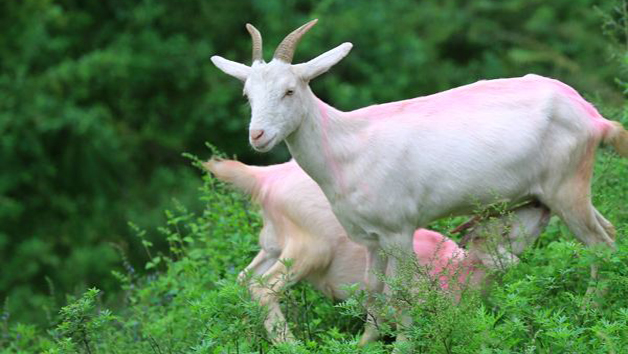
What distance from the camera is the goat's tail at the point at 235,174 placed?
273 inches

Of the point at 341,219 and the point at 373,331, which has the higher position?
the point at 341,219

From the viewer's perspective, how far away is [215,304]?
586 centimetres

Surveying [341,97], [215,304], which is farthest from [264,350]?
[341,97]

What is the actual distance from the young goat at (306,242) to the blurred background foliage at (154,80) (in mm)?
6140

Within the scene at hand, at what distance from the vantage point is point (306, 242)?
262 inches

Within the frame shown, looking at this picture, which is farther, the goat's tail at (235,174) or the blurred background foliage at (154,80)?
the blurred background foliage at (154,80)

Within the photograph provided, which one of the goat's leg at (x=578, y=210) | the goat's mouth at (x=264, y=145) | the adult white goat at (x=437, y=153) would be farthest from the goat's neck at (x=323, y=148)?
the goat's leg at (x=578, y=210)

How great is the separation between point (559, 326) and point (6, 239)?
31.3 ft

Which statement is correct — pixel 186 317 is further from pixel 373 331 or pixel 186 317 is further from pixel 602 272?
pixel 602 272

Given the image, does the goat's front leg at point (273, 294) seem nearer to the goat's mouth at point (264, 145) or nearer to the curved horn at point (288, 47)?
the goat's mouth at point (264, 145)

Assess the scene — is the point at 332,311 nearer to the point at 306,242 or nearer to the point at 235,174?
the point at 306,242

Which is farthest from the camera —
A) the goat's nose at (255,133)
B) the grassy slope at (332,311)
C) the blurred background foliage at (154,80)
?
the blurred background foliage at (154,80)

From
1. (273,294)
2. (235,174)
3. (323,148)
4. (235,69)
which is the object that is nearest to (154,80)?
(235,174)

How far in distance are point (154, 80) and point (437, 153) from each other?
33.3 ft
